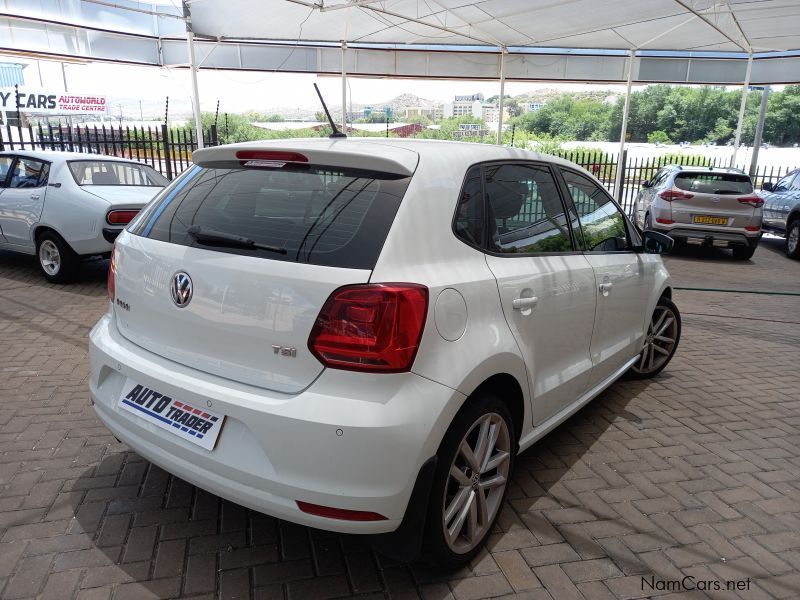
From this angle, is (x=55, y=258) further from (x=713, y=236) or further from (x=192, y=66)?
(x=713, y=236)

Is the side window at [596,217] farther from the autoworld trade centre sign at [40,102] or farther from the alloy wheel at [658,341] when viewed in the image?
the autoworld trade centre sign at [40,102]

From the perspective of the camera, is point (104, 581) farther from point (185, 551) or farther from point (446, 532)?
point (446, 532)

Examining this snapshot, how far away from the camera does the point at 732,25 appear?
1289 cm

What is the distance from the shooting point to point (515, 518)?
111 inches

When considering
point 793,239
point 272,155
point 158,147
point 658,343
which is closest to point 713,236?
point 793,239

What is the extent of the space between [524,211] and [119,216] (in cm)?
539

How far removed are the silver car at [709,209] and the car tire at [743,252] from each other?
5cm

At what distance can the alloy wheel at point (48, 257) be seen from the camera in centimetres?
706

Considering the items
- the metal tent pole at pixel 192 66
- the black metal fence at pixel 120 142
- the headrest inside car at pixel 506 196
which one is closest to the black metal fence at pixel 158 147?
the black metal fence at pixel 120 142

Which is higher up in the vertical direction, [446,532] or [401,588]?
[446,532]

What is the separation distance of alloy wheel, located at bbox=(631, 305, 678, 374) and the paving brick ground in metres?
0.22

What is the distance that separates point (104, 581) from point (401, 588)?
1157mm

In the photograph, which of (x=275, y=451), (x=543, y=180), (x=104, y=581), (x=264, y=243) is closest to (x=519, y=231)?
(x=543, y=180)

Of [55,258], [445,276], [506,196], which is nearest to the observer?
[445,276]
